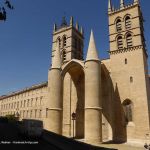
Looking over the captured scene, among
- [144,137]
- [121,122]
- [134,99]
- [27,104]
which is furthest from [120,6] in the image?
[27,104]

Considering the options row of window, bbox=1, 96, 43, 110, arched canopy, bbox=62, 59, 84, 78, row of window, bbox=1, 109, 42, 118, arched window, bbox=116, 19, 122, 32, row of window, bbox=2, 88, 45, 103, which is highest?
arched window, bbox=116, 19, 122, 32

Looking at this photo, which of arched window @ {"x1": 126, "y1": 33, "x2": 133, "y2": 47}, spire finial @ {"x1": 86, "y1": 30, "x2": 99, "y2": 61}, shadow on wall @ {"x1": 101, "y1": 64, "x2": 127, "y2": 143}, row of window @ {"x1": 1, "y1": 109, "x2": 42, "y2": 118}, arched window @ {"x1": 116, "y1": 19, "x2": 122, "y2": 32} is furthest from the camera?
row of window @ {"x1": 1, "y1": 109, "x2": 42, "y2": 118}

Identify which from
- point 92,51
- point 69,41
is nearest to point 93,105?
point 92,51

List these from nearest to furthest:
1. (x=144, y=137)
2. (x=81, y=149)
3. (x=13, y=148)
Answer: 1. (x=13, y=148)
2. (x=81, y=149)
3. (x=144, y=137)

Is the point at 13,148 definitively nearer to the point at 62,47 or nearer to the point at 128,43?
the point at 128,43

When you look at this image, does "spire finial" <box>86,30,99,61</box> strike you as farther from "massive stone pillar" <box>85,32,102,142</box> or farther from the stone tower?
the stone tower

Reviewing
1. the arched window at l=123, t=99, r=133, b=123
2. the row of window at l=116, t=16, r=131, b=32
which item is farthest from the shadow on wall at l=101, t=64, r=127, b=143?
the row of window at l=116, t=16, r=131, b=32

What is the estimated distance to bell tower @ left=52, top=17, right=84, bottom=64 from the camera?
41125 mm

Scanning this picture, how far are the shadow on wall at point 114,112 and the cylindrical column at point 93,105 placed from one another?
11.1 feet

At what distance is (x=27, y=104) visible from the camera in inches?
2080

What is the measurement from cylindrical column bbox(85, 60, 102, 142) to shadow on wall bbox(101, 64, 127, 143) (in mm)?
3378

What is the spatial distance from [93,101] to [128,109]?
532 centimetres

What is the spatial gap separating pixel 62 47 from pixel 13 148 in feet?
99.9

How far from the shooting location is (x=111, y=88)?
96.1ft
